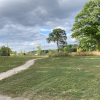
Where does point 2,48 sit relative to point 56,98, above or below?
above

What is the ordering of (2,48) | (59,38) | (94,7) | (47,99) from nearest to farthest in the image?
(47,99) → (94,7) → (2,48) → (59,38)

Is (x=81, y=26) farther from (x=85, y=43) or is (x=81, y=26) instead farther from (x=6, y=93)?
(x=6, y=93)

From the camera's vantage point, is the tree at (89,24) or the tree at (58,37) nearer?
the tree at (89,24)

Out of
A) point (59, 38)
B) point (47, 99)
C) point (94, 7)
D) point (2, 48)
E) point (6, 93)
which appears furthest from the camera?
point (59, 38)

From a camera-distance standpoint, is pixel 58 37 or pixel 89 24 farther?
pixel 58 37

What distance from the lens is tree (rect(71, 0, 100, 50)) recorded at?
15.9 m

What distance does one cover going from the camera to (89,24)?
17.0 m

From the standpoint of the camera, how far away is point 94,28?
53.0ft

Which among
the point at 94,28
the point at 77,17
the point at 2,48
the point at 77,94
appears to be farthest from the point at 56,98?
the point at 2,48

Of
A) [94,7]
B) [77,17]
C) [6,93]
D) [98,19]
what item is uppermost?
[94,7]

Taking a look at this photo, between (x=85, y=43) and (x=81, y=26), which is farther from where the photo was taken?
(x=85, y=43)

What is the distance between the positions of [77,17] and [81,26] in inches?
95.5

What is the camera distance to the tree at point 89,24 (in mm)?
15938

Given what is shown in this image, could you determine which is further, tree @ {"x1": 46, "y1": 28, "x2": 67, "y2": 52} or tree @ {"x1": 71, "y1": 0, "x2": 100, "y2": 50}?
tree @ {"x1": 46, "y1": 28, "x2": 67, "y2": 52}
